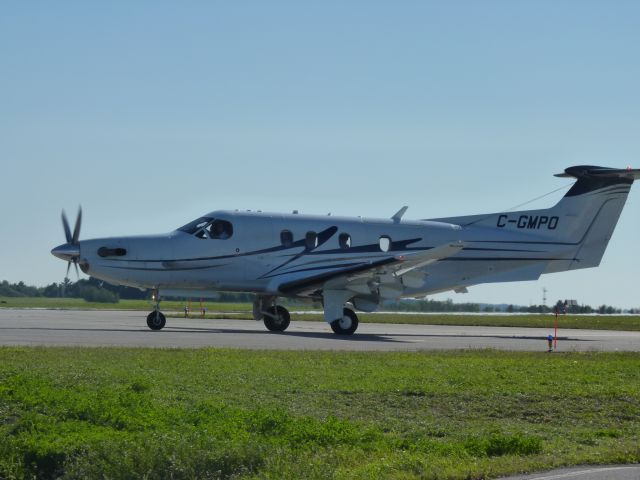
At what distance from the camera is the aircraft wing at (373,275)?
3189 cm

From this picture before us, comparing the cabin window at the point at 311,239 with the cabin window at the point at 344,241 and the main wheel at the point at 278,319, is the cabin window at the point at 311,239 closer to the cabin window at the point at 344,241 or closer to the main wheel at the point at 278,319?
the cabin window at the point at 344,241

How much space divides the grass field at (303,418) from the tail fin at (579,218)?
57.5 feet

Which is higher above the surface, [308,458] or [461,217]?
[461,217]

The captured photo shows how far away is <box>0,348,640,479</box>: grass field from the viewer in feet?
36.0

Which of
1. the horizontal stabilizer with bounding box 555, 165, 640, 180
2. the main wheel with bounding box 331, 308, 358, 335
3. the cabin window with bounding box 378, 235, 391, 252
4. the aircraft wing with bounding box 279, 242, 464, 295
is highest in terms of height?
the horizontal stabilizer with bounding box 555, 165, 640, 180

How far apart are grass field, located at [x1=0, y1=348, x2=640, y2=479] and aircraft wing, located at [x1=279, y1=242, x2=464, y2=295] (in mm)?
11854

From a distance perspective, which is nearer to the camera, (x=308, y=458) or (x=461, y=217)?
(x=308, y=458)

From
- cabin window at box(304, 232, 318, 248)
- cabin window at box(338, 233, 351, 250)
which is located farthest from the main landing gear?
cabin window at box(338, 233, 351, 250)

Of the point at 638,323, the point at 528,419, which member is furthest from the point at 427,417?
the point at 638,323

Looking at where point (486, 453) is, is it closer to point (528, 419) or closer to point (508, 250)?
point (528, 419)

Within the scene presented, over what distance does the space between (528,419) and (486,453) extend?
9.01ft

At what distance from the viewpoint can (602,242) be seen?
37.8 metres

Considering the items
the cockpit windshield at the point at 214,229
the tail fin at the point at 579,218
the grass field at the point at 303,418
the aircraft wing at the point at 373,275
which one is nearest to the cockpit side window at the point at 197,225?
the cockpit windshield at the point at 214,229

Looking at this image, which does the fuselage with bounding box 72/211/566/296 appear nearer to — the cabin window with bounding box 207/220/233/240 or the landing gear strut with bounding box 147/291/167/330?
the cabin window with bounding box 207/220/233/240
